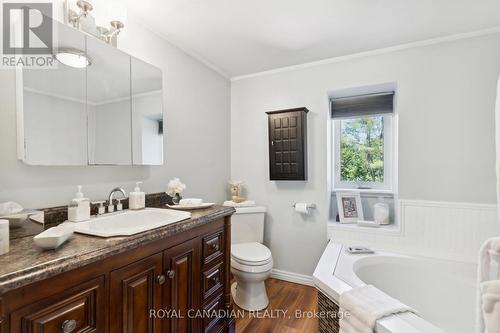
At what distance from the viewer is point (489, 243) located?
730mm

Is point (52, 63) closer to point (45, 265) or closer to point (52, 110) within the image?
point (52, 110)

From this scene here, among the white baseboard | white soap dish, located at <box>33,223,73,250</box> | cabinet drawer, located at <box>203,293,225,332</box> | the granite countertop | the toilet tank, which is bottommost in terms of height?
the white baseboard

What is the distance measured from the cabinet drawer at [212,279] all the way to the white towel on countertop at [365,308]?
0.74m

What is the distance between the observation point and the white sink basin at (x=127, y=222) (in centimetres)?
101

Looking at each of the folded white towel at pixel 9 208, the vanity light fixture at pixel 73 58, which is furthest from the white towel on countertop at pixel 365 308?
the vanity light fixture at pixel 73 58

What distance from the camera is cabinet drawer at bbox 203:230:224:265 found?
4.68ft

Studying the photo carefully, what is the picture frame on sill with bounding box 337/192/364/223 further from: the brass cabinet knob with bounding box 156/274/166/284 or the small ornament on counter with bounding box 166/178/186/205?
the brass cabinet knob with bounding box 156/274/166/284

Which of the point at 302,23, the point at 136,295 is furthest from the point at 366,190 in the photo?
the point at 136,295

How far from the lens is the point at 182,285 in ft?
4.12

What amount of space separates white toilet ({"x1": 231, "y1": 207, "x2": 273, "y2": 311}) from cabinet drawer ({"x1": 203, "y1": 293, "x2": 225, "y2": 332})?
43 cm

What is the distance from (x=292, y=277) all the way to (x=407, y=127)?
186 cm

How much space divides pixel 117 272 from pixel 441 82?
2675 mm

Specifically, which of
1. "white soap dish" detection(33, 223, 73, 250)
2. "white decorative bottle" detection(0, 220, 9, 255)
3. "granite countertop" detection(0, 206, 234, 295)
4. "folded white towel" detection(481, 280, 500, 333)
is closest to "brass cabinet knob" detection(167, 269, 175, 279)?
"granite countertop" detection(0, 206, 234, 295)

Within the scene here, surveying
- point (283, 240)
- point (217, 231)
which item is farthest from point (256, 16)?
point (283, 240)
